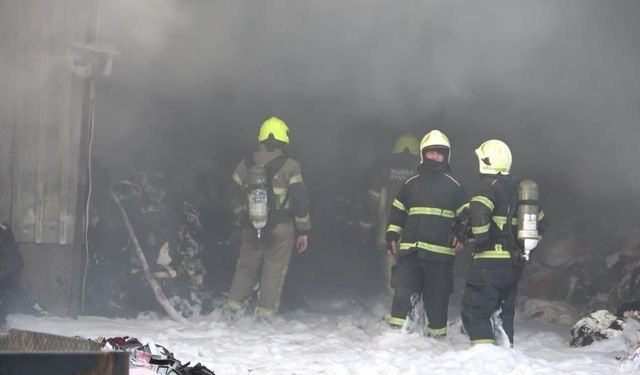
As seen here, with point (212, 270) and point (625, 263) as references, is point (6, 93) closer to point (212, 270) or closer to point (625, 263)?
point (212, 270)

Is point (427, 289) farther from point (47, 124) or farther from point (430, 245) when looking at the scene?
point (47, 124)

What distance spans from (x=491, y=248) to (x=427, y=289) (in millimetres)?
830

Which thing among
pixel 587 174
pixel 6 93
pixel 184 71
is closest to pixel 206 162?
pixel 184 71

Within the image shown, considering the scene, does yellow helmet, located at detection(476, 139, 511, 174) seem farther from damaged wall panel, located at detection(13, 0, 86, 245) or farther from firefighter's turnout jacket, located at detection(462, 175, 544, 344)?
damaged wall panel, located at detection(13, 0, 86, 245)

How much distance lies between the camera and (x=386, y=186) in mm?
10938

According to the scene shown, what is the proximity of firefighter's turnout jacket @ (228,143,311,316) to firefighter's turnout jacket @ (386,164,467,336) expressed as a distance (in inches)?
51.2

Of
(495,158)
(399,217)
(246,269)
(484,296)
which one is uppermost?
(495,158)

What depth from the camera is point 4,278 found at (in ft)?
27.6

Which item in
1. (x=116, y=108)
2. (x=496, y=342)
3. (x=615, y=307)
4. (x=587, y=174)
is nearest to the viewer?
(x=496, y=342)

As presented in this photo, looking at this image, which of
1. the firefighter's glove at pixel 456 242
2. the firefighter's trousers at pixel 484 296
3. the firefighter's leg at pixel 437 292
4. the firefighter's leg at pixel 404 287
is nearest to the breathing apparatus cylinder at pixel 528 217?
the firefighter's trousers at pixel 484 296

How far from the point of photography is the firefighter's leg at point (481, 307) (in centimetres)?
825

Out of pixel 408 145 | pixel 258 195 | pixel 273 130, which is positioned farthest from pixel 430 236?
pixel 408 145

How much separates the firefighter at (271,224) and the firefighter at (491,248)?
6.94ft

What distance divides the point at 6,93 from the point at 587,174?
756cm
